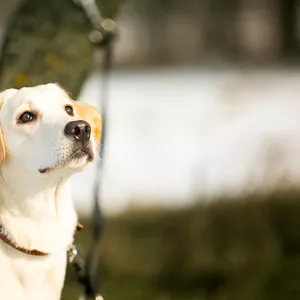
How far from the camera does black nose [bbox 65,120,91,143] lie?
0.93 m

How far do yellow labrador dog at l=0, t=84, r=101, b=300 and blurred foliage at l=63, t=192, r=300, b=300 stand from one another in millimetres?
1318

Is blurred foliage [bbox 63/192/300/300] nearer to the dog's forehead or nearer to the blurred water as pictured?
the blurred water

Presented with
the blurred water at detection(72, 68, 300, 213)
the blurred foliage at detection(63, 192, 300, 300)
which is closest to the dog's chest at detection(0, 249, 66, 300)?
the blurred foliage at detection(63, 192, 300, 300)

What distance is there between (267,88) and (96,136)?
3092 mm

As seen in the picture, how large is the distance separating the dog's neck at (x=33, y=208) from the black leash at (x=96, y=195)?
7cm

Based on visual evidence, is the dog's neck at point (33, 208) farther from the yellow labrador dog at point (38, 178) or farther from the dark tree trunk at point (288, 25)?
the dark tree trunk at point (288, 25)

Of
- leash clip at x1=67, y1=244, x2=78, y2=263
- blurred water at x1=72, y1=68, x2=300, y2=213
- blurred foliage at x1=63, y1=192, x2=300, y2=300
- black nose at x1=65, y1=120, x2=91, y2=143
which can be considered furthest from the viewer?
blurred water at x1=72, y1=68, x2=300, y2=213

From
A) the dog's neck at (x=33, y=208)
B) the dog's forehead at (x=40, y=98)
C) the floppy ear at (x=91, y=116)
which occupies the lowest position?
the dog's neck at (x=33, y=208)

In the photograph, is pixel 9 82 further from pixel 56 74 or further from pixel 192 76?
pixel 192 76

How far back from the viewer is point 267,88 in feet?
13.2

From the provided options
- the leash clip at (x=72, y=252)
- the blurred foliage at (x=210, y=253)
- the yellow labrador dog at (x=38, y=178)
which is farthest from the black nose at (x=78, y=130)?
the blurred foliage at (x=210, y=253)

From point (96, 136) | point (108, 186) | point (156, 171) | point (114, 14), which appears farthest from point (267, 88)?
point (96, 136)

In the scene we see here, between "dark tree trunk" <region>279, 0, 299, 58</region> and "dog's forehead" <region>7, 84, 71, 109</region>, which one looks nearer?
"dog's forehead" <region>7, 84, 71, 109</region>

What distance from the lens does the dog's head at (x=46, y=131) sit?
94 cm
